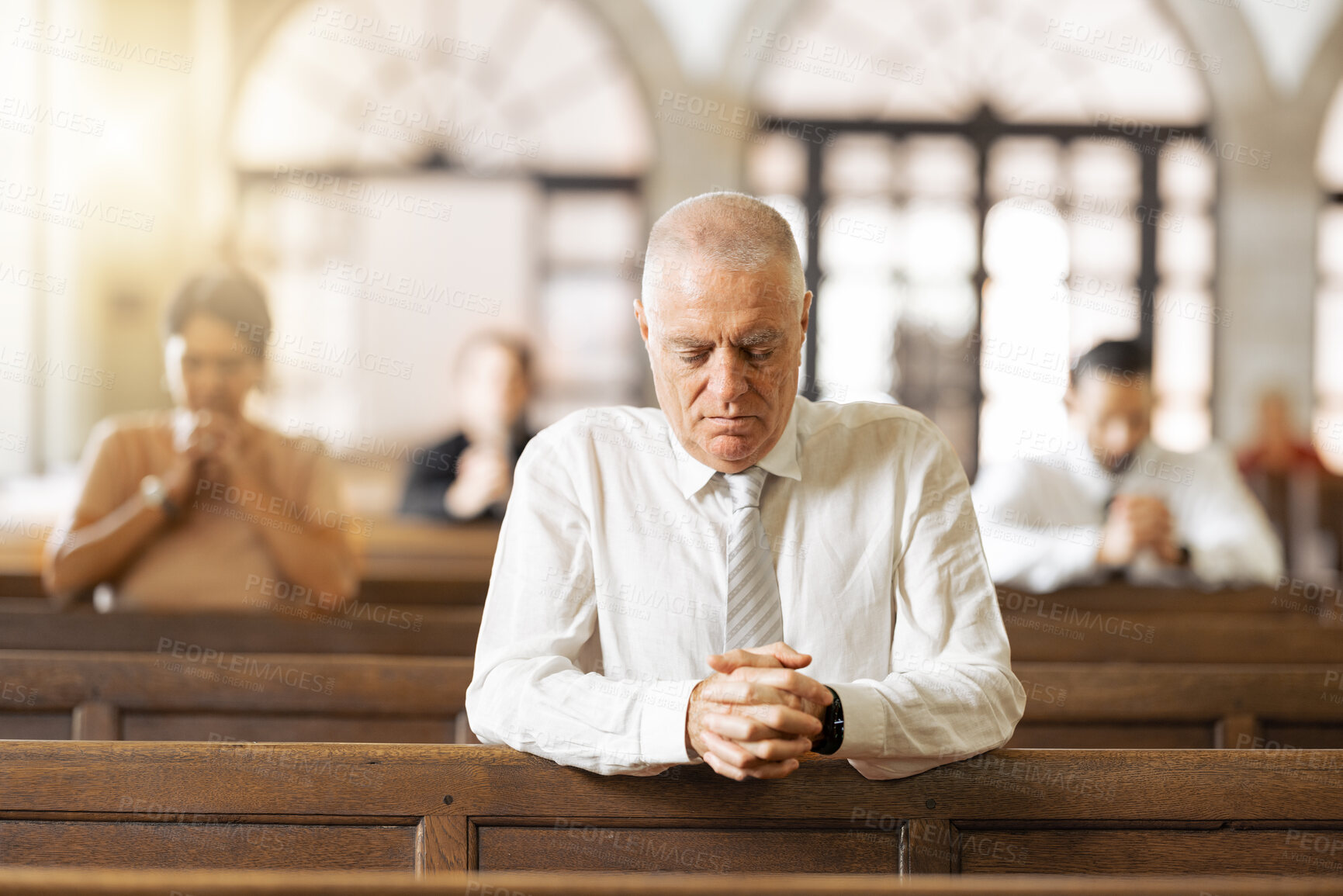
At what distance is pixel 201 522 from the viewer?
9.98ft

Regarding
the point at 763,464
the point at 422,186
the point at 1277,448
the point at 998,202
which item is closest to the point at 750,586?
the point at 763,464

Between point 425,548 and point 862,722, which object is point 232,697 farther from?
point 425,548

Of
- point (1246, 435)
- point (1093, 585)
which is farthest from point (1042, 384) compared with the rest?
point (1093, 585)

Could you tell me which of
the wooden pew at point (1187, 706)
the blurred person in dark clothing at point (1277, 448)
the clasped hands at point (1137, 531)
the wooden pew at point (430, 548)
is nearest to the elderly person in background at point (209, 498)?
the wooden pew at point (430, 548)

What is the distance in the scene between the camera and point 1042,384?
8625mm

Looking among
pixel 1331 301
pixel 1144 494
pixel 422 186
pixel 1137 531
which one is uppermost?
pixel 422 186

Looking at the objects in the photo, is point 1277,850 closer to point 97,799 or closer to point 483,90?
point 97,799

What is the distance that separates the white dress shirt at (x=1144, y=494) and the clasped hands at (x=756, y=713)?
243cm

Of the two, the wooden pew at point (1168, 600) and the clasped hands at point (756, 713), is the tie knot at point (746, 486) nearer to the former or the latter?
the clasped hands at point (756, 713)

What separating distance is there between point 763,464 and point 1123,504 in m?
2.33

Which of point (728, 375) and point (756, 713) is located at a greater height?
point (728, 375)

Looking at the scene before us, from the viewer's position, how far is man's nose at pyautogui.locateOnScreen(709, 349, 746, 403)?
5.23 ft

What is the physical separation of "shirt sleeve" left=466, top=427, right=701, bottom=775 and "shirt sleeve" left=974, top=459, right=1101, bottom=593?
1.98 metres

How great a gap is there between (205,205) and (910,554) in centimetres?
777
